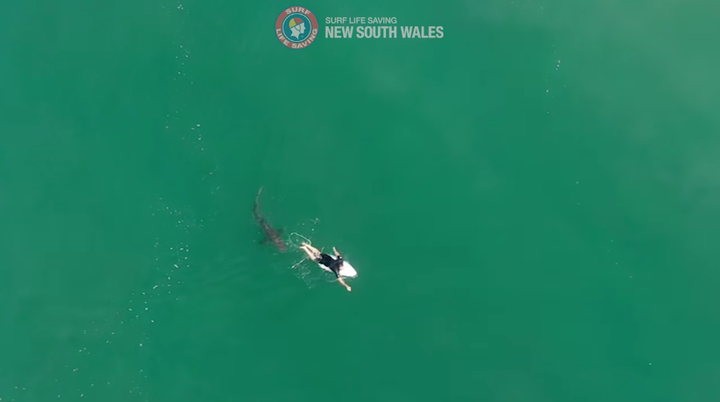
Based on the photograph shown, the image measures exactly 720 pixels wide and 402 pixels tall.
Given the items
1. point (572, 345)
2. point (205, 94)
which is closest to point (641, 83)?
point (572, 345)

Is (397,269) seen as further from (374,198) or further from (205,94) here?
(205,94)

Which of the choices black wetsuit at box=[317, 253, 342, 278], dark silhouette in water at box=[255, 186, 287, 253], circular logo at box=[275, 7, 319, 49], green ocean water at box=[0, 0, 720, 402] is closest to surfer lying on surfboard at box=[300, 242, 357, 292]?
black wetsuit at box=[317, 253, 342, 278]

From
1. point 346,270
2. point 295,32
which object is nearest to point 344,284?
point 346,270

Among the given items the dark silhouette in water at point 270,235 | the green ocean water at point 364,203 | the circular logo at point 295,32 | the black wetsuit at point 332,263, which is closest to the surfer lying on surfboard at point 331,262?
the black wetsuit at point 332,263

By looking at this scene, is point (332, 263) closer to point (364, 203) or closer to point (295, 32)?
point (364, 203)

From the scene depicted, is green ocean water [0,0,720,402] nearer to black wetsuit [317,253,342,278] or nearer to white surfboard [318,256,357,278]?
white surfboard [318,256,357,278]

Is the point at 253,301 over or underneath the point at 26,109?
underneath

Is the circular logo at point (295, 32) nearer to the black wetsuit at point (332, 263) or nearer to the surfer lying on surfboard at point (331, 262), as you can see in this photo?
the surfer lying on surfboard at point (331, 262)
